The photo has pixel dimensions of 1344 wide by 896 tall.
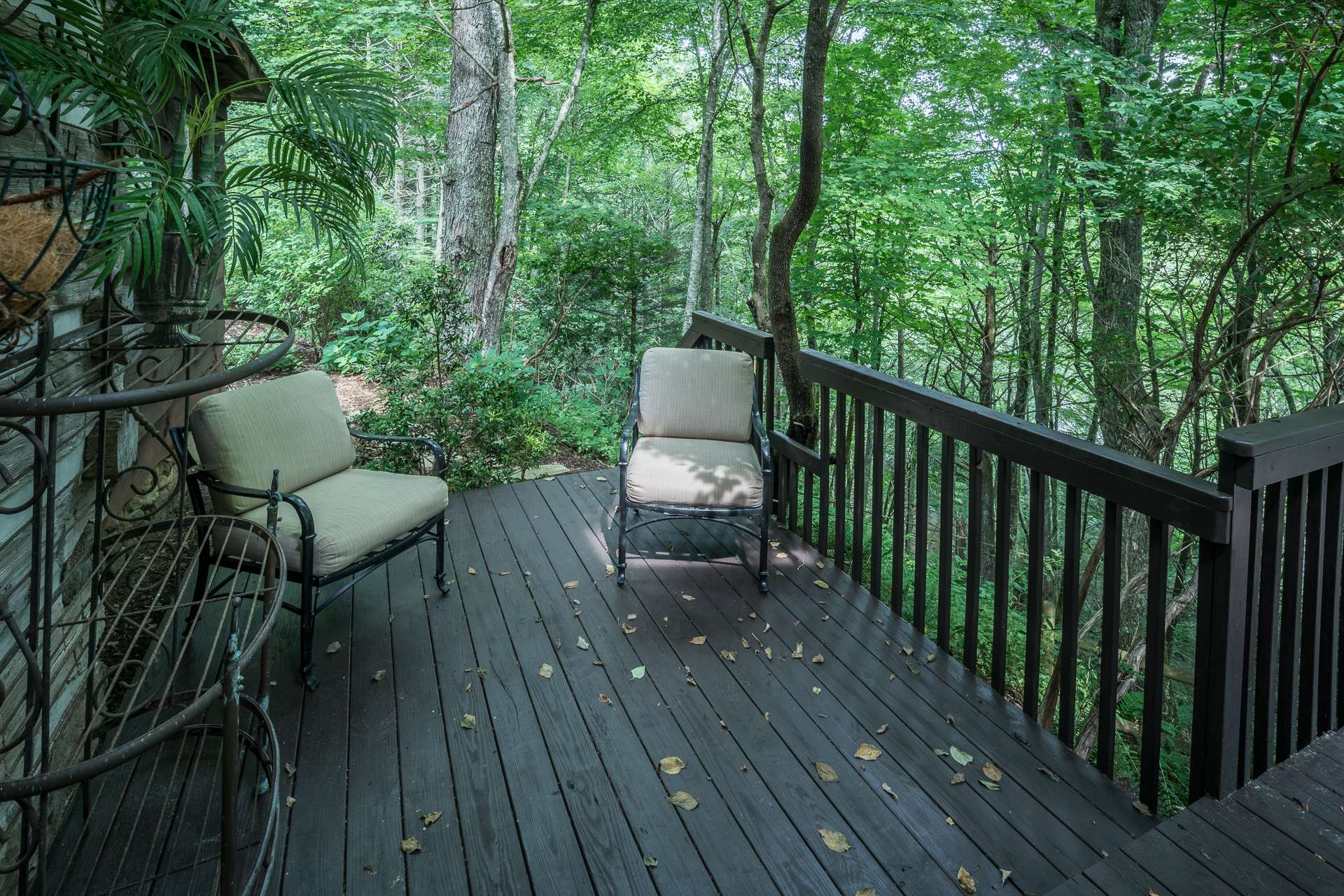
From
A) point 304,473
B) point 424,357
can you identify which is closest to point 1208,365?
point 304,473

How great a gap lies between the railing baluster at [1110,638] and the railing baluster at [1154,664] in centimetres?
8

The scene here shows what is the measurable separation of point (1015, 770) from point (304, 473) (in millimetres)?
2410

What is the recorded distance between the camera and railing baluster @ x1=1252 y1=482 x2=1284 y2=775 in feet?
6.33

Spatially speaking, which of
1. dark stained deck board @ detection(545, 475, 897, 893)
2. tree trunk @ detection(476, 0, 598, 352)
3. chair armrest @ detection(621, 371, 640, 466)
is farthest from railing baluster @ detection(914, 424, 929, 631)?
tree trunk @ detection(476, 0, 598, 352)

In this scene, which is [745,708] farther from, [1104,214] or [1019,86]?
[1019,86]

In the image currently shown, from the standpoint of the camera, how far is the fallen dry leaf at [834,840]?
6.02 feet

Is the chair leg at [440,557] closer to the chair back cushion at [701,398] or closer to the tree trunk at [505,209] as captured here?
the chair back cushion at [701,398]

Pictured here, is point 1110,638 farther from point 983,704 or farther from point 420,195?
point 420,195

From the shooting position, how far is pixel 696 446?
3449 millimetres

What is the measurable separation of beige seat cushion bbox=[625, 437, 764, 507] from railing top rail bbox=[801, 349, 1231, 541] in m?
0.55

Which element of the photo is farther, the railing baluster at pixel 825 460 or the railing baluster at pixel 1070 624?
the railing baluster at pixel 825 460

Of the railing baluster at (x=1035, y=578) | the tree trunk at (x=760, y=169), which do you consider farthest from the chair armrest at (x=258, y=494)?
the tree trunk at (x=760, y=169)

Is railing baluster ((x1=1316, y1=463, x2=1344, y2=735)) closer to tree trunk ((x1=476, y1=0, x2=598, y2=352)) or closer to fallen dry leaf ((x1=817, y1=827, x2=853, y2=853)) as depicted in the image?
fallen dry leaf ((x1=817, y1=827, x2=853, y2=853))

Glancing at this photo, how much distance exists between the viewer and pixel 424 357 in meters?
4.82
